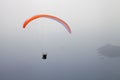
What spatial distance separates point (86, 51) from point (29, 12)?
50 cm

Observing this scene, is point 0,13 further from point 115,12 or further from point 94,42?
point 115,12

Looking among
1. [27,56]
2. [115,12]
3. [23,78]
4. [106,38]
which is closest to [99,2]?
[115,12]

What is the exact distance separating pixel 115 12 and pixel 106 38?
20cm

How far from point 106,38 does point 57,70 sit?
0.43 m

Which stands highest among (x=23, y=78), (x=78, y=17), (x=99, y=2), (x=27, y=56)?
(x=99, y=2)

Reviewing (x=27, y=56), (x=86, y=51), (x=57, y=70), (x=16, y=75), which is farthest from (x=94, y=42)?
(x=16, y=75)

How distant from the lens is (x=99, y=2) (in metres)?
1.29

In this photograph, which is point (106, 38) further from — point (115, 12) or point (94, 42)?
point (115, 12)

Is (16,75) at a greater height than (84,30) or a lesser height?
lesser

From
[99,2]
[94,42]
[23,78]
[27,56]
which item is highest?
[99,2]

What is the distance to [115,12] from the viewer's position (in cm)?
130

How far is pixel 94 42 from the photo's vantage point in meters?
1.30

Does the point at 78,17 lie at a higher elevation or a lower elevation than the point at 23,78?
higher

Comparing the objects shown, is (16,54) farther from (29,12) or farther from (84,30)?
(84,30)
